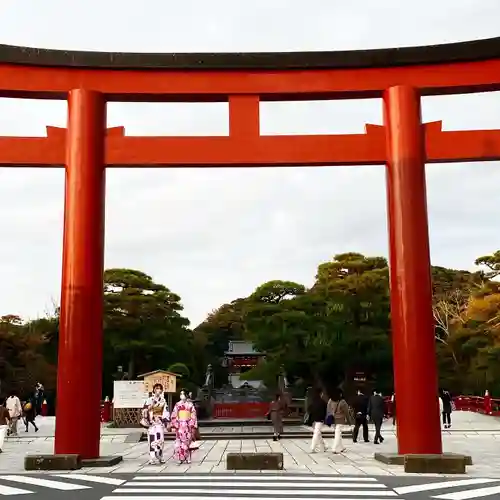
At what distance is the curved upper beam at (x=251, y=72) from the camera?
1170 centimetres

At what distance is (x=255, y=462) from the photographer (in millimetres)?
10359

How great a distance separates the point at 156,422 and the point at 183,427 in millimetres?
526

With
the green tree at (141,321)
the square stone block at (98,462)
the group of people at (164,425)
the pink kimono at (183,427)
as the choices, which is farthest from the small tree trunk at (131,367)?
the square stone block at (98,462)

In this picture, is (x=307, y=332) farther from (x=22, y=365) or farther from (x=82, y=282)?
(x=82, y=282)

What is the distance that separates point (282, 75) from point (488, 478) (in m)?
7.63

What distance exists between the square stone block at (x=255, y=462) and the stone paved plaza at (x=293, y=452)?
0.24m

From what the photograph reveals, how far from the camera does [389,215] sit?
1166cm

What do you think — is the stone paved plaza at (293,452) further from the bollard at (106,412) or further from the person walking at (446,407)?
→ the bollard at (106,412)

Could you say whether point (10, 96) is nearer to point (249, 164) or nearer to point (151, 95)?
point (151, 95)

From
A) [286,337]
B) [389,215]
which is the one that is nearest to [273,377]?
[286,337]

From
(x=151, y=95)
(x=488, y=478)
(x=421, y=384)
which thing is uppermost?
(x=151, y=95)

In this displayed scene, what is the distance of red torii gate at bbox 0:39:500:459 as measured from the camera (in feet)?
36.2

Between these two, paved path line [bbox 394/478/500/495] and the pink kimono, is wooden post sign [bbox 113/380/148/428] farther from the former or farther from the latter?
paved path line [bbox 394/478/500/495]

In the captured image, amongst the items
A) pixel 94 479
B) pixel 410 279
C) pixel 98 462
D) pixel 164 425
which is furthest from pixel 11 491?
pixel 410 279
